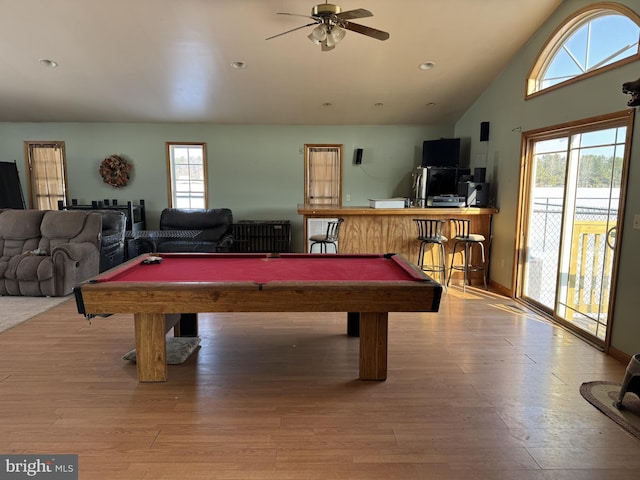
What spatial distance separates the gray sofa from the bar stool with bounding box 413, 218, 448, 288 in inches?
174

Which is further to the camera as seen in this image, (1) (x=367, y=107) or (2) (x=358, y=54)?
(1) (x=367, y=107)

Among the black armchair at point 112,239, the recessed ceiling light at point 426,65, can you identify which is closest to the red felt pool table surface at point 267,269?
the black armchair at point 112,239

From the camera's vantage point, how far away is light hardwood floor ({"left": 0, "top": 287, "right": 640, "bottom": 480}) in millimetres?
2029

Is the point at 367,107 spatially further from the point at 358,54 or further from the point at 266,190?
the point at 266,190

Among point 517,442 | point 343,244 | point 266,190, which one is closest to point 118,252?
point 266,190

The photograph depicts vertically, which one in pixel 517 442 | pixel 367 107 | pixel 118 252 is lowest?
pixel 517 442

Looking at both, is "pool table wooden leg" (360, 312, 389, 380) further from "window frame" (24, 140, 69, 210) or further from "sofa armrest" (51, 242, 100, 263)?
"window frame" (24, 140, 69, 210)

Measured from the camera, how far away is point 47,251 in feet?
17.2

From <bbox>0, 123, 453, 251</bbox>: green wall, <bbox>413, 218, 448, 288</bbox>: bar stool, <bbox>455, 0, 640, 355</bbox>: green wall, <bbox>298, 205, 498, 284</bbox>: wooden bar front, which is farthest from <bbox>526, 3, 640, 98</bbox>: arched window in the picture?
<bbox>0, 123, 453, 251</bbox>: green wall

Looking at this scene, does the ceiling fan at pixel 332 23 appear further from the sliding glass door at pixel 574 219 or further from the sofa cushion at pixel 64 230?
the sofa cushion at pixel 64 230

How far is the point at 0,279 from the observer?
498 cm

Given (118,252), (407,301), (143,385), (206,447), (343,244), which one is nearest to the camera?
(206,447)

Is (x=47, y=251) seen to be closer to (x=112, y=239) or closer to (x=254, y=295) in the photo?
(x=112, y=239)

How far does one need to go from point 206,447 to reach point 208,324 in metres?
2.00
